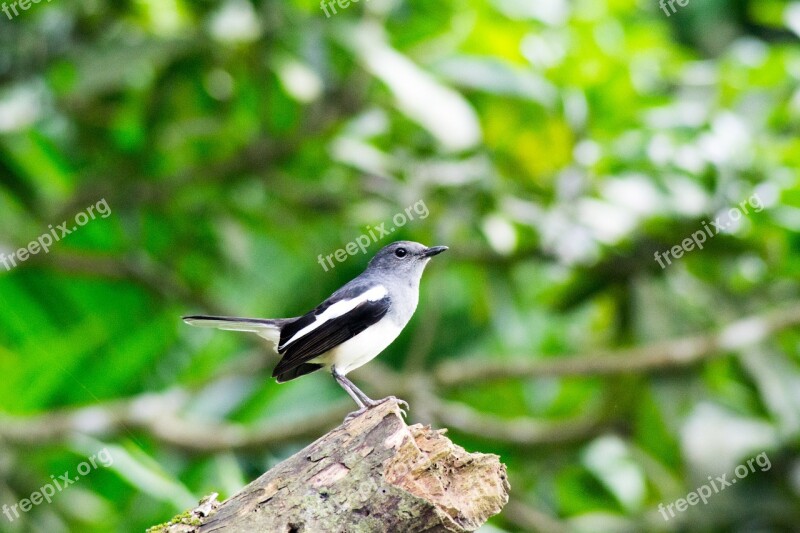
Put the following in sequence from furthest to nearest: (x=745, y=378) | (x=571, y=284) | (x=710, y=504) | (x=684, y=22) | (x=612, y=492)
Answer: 1. (x=684, y=22)
2. (x=612, y=492)
3. (x=571, y=284)
4. (x=745, y=378)
5. (x=710, y=504)

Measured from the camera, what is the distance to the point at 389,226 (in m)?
5.96

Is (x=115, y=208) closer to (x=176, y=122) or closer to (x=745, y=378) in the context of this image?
(x=176, y=122)

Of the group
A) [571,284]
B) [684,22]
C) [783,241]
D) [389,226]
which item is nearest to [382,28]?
[389,226]

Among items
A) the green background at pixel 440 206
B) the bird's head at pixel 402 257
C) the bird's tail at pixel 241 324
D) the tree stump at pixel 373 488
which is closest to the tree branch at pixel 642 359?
the green background at pixel 440 206

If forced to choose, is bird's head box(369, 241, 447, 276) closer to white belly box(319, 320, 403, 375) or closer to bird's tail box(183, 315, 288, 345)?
white belly box(319, 320, 403, 375)

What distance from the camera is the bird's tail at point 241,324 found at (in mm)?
2709

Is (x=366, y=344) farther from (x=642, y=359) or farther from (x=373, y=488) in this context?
(x=642, y=359)

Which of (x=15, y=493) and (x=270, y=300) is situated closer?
(x=15, y=493)

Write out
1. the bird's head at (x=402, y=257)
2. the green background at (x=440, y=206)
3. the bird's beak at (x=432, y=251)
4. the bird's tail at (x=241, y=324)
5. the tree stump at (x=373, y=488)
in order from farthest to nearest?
the green background at (x=440, y=206)
the bird's head at (x=402, y=257)
the bird's beak at (x=432, y=251)
the bird's tail at (x=241, y=324)
the tree stump at (x=373, y=488)

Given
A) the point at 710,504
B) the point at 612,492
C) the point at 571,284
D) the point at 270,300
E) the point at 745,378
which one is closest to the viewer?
the point at 710,504

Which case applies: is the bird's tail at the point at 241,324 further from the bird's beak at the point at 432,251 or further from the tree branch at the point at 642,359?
the tree branch at the point at 642,359

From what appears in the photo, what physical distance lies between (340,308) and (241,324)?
311mm

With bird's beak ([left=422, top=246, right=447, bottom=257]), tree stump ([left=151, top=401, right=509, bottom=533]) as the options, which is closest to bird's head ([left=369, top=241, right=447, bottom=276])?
bird's beak ([left=422, top=246, right=447, bottom=257])

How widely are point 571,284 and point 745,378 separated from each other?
4.10ft
